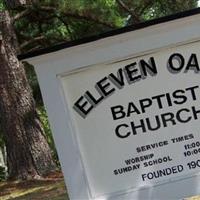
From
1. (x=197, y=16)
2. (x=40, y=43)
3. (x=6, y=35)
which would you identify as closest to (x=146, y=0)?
(x=40, y=43)

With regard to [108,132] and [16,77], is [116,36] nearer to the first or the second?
[108,132]

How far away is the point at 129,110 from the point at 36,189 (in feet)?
14.6

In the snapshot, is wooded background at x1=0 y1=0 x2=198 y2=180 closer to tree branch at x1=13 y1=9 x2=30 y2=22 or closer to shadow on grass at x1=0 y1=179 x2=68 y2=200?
tree branch at x1=13 y1=9 x2=30 y2=22

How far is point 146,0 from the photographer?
1298 cm

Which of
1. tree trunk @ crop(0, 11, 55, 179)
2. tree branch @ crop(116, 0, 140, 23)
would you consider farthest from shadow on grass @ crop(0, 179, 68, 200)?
tree branch @ crop(116, 0, 140, 23)

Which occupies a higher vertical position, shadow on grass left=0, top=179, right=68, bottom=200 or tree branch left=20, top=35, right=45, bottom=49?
tree branch left=20, top=35, right=45, bottom=49

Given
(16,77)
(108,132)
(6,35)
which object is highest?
(6,35)

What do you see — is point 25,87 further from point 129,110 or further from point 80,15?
point 129,110

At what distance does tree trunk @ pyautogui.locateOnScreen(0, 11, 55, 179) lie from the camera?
34.7 ft

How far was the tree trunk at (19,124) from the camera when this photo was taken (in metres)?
10.6

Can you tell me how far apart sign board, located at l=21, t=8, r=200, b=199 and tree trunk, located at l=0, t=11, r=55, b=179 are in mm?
5383

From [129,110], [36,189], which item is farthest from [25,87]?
[129,110]

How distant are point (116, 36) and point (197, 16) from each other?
2.24 feet

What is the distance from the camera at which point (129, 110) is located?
519 cm
